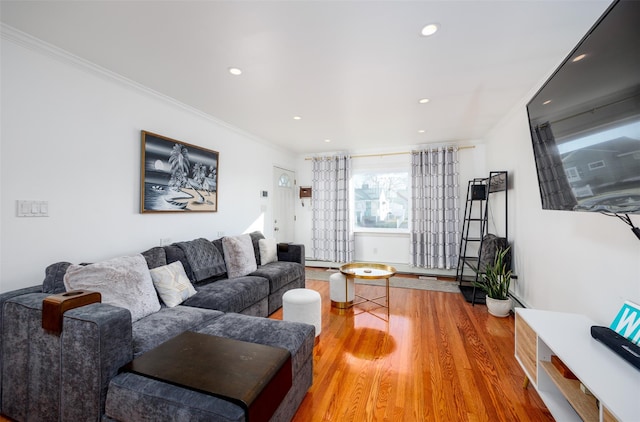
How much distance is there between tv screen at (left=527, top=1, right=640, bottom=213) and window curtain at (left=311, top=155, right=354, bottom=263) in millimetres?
3917

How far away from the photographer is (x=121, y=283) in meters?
1.90

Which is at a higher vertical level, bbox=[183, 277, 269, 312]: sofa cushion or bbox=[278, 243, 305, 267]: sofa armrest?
bbox=[278, 243, 305, 267]: sofa armrest

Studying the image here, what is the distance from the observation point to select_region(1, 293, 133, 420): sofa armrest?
51.3 inches

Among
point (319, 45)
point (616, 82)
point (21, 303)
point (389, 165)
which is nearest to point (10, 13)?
point (21, 303)

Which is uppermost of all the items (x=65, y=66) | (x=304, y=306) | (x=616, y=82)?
(x=65, y=66)

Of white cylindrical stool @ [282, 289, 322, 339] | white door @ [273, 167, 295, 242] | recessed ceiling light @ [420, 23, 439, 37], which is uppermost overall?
recessed ceiling light @ [420, 23, 439, 37]

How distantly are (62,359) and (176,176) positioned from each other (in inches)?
81.3

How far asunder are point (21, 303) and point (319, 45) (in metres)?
2.54

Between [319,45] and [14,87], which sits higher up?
[319,45]

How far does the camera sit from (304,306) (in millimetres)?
2438

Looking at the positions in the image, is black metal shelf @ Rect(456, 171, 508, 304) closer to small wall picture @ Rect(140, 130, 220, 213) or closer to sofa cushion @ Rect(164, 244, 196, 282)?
sofa cushion @ Rect(164, 244, 196, 282)

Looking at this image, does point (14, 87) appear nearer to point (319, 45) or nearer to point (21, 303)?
point (21, 303)

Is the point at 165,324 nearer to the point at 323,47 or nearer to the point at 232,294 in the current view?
the point at 232,294

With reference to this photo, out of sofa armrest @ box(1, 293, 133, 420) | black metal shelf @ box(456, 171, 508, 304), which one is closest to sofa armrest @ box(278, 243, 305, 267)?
black metal shelf @ box(456, 171, 508, 304)
